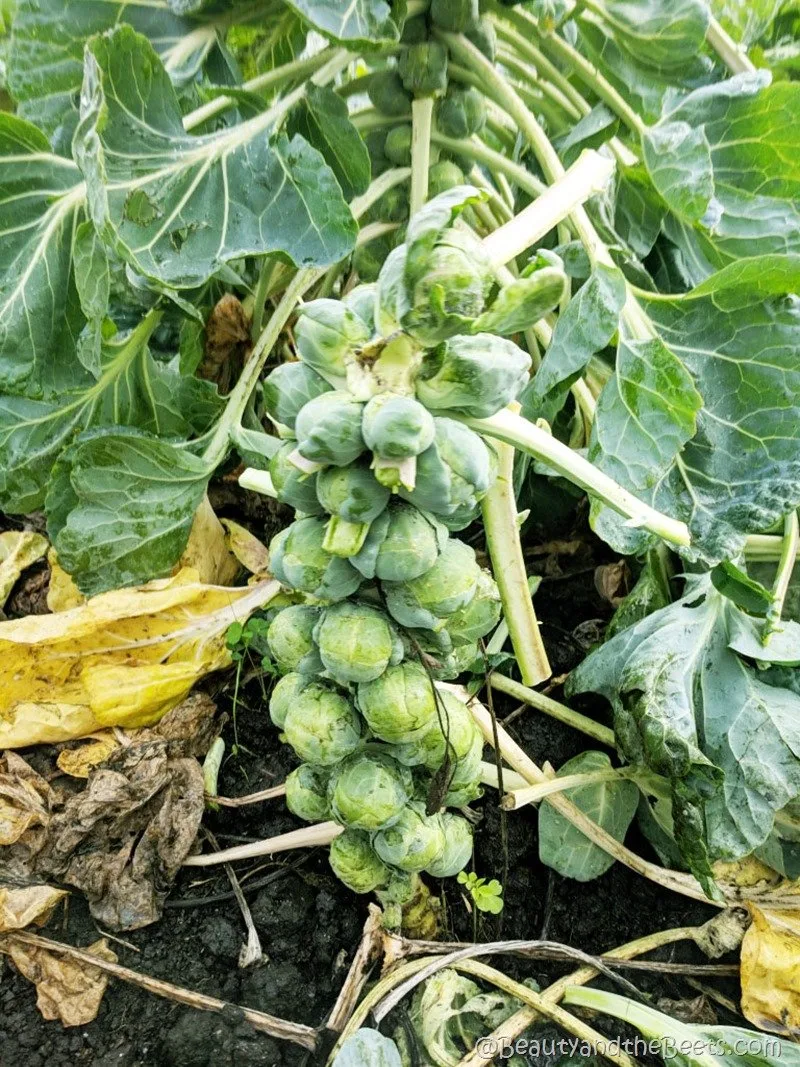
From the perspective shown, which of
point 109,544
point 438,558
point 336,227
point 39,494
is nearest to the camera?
point 438,558

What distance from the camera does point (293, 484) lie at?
105 centimetres

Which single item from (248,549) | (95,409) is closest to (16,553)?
(95,409)

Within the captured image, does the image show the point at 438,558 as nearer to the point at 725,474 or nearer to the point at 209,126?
the point at 725,474

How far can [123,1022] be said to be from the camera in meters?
1.50

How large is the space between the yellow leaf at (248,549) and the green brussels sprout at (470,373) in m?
1.28

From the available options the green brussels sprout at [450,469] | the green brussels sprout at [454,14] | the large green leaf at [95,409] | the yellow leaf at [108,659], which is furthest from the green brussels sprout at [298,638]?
the green brussels sprout at [454,14]

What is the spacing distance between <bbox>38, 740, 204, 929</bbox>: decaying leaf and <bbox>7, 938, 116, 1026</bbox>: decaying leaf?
0.09 m

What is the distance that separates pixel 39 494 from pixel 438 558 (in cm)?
140

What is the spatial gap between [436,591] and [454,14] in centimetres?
145

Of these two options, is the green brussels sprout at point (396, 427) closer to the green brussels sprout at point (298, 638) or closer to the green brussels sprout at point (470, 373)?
the green brussels sprout at point (470, 373)

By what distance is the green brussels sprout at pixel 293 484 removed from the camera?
3.43 ft

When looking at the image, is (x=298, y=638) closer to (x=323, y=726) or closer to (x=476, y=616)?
(x=323, y=726)

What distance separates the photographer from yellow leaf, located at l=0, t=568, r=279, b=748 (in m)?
1.89

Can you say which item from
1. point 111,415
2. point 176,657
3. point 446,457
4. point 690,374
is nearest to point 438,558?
point 446,457
